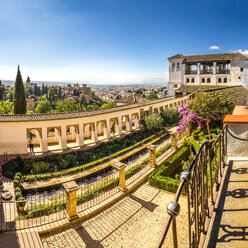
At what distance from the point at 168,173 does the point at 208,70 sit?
127 ft

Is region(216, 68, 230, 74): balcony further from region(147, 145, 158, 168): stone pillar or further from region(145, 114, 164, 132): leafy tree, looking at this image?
region(147, 145, 158, 168): stone pillar

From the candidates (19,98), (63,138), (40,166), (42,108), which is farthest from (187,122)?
(42,108)

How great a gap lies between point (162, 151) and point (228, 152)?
1103cm

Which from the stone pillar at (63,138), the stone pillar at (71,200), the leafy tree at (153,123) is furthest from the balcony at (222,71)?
the stone pillar at (71,200)

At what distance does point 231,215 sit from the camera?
2562 mm

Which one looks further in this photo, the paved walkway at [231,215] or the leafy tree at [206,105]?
the leafy tree at [206,105]

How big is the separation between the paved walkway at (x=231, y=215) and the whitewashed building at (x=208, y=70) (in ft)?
141

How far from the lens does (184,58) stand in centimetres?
4484

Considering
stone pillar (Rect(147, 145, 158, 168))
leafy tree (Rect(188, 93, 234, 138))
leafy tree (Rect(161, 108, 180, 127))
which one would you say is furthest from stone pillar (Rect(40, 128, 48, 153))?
leafy tree (Rect(161, 108, 180, 127))

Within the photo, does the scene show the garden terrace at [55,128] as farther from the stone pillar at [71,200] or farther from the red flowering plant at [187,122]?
the stone pillar at [71,200]

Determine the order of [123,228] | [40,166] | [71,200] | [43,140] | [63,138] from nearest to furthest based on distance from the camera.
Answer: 1. [123,228]
2. [71,200]
3. [40,166]
4. [43,140]
5. [63,138]

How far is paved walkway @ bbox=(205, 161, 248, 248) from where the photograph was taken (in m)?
2.17

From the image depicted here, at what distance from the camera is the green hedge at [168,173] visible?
970 centimetres

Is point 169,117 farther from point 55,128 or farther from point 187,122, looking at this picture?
point 55,128
